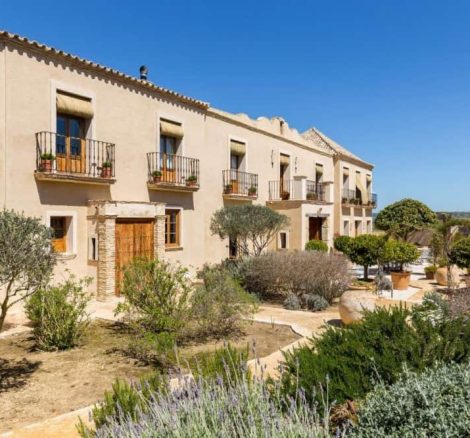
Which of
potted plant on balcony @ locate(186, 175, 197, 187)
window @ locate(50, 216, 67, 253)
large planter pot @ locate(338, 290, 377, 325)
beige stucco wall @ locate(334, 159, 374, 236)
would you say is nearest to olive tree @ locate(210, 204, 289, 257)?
potted plant on balcony @ locate(186, 175, 197, 187)

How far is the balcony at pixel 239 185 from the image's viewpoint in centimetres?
1823

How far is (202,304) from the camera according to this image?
27.3 feet

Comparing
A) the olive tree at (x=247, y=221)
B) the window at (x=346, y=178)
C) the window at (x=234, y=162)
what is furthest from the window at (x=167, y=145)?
the window at (x=346, y=178)

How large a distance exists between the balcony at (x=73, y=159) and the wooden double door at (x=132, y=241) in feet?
5.10

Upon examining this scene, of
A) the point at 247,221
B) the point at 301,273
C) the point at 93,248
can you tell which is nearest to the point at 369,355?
the point at 301,273

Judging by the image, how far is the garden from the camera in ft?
9.62

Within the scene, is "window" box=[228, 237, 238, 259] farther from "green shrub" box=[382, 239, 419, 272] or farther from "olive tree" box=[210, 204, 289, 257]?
"green shrub" box=[382, 239, 419, 272]

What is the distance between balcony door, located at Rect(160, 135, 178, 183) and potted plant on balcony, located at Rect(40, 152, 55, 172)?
4662 mm

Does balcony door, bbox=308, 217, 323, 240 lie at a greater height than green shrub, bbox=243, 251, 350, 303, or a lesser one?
greater

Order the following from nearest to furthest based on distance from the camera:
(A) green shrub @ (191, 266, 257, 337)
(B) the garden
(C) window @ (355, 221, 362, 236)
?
(B) the garden < (A) green shrub @ (191, 266, 257, 337) < (C) window @ (355, 221, 362, 236)

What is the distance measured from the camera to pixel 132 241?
13.4m

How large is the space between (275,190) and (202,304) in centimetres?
1412

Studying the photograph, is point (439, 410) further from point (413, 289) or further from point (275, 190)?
point (275, 190)

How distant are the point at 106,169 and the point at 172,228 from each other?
13.5ft
